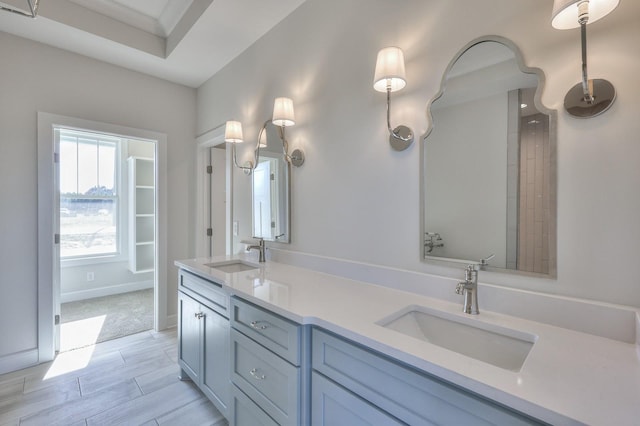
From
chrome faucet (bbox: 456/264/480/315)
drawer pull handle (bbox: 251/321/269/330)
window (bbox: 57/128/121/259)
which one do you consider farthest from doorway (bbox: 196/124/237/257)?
chrome faucet (bbox: 456/264/480/315)

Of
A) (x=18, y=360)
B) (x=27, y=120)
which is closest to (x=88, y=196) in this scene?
(x=27, y=120)

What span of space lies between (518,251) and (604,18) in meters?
0.81

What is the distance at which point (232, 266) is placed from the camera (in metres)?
2.28

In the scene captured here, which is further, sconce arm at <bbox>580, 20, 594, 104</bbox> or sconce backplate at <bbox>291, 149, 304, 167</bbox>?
sconce backplate at <bbox>291, 149, 304, 167</bbox>

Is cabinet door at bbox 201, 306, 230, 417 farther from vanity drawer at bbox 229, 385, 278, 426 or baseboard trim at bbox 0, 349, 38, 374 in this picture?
baseboard trim at bbox 0, 349, 38, 374

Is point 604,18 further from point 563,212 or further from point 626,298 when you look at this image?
point 626,298

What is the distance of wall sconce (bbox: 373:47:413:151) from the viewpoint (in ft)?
4.28

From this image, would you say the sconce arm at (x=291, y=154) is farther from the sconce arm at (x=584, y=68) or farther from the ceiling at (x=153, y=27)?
the sconce arm at (x=584, y=68)

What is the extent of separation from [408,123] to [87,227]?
483 cm

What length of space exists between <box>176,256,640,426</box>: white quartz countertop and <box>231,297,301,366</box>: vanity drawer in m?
0.05

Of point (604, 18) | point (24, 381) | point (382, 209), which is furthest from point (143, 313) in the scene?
point (604, 18)

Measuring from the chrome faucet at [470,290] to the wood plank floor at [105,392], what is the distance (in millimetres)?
1630

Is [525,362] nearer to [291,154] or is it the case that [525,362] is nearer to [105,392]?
[291,154]

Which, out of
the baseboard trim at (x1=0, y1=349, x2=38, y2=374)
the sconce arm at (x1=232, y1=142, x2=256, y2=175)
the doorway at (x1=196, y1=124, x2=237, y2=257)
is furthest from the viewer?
the doorway at (x1=196, y1=124, x2=237, y2=257)
